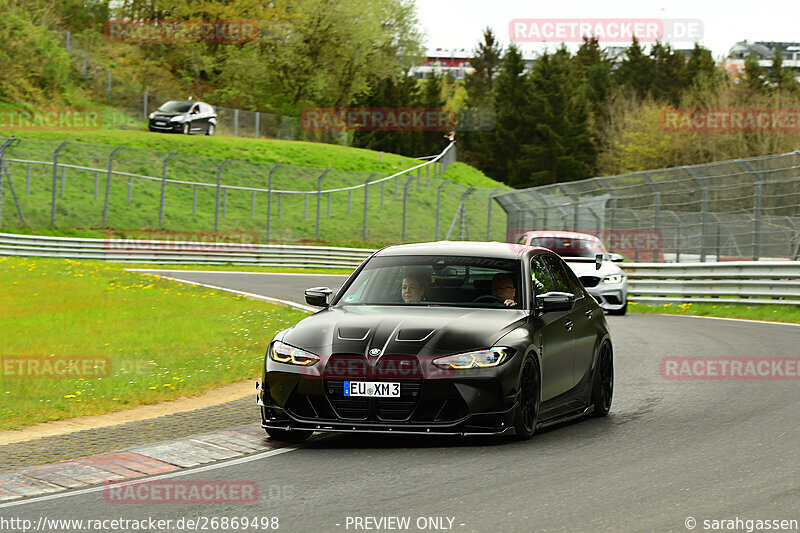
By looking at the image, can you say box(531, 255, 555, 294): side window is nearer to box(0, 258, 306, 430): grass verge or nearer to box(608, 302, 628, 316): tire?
box(0, 258, 306, 430): grass verge

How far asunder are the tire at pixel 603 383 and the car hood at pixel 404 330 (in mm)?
1435

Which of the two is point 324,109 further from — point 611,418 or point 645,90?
point 611,418

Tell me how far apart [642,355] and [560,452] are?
7.04 metres

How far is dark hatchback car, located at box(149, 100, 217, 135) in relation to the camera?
64.1 meters

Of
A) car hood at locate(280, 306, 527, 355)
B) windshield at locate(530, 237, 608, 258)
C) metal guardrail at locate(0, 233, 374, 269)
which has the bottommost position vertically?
metal guardrail at locate(0, 233, 374, 269)

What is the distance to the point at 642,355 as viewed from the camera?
15008 mm

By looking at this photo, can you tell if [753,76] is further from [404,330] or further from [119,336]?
[404,330]

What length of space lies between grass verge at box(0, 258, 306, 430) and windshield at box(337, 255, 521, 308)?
9.05 ft

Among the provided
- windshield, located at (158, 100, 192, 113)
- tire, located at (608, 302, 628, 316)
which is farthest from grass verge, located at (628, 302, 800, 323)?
windshield, located at (158, 100, 192, 113)

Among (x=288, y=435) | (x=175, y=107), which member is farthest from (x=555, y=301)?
(x=175, y=107)

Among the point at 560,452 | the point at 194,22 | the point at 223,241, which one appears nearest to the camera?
the point at 560,452

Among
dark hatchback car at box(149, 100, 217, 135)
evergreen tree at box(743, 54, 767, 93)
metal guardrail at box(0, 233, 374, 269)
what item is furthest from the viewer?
evergreen tree at box(743, 54, 767, 93)

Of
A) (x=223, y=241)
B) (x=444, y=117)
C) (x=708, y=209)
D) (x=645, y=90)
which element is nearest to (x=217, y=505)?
(x=708, y=209)

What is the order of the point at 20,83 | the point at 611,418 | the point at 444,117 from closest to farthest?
the point at 611,418, the point at 20,83, the point at 444,117
